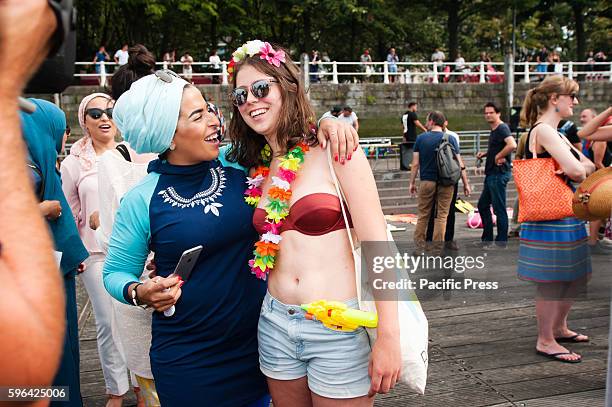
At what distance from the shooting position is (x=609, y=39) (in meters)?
39.9

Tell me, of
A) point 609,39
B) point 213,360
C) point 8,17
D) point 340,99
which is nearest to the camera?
point 8,17

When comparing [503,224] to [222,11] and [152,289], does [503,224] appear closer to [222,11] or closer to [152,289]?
[152,289]

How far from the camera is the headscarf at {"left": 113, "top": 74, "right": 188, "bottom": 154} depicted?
2311mm

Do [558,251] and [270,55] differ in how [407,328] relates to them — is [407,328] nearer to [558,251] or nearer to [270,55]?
[270,55]

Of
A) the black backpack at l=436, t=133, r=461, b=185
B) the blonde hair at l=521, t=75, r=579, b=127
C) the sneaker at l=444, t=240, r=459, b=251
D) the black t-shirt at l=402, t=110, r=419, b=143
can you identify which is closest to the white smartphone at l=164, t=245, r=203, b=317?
the blonde hair at l=521, t=75, r=579, b=127

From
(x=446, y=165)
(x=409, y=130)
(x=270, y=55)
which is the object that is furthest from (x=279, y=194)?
(x=409, y=130)

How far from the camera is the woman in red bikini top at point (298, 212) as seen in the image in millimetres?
2096

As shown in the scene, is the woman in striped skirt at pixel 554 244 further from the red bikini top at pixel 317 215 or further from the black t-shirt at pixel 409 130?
the black t-shirt at pixel 409 130

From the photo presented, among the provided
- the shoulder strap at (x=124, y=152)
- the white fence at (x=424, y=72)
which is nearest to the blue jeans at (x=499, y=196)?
the shoulder strap at (x=124, y=152)

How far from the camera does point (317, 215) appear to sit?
2141mm

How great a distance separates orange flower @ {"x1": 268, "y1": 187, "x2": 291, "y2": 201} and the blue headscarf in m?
0.96

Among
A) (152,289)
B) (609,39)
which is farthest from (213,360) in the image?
(609,39)

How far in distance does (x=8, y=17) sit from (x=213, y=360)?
1.77m

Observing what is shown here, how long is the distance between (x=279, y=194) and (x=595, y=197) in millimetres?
2198
